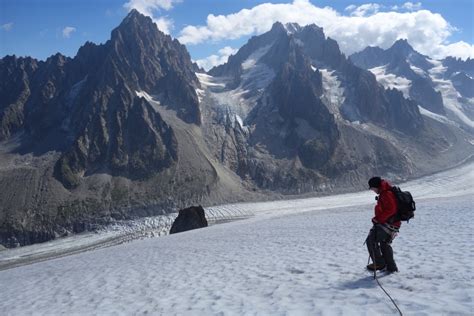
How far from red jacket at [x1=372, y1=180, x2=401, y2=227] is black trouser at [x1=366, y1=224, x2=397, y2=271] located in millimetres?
369

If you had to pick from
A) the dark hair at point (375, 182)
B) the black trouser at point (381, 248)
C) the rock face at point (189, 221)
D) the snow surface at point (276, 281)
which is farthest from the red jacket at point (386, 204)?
the rock face at point (189, 221)

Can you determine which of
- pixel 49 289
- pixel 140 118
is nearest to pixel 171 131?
pixel 140 118

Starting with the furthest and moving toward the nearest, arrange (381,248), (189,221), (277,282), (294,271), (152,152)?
(152,152), (189,221), (294,271), (277,282), (381,248)

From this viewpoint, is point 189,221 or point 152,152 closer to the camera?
point 189,221

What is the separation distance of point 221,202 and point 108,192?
35.6 metres

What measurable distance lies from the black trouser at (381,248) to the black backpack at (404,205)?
0.71 meters

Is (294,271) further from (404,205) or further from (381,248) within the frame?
(404,205)

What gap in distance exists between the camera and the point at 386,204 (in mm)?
11953

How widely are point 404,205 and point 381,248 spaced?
148 centimetres

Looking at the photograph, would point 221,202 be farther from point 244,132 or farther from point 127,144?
point 244,132

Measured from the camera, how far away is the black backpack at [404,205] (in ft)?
38.7

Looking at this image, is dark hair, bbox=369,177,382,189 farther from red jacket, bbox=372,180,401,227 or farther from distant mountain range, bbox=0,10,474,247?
distant mountain range, bbox=0,10,474,247

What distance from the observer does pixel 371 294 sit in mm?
10516

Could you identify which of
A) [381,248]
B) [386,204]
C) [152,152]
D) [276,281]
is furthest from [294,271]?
[152,152]
